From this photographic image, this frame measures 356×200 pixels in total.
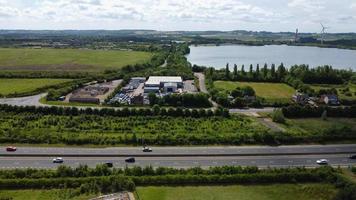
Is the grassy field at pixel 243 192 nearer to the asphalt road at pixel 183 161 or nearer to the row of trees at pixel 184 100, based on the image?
the asphalt road at pixel 183 161

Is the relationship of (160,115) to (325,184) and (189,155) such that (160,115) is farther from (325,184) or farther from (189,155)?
(325,184)

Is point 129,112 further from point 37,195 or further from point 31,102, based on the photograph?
point 37,195

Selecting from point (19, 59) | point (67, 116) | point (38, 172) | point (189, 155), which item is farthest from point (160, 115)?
point (19, 59)

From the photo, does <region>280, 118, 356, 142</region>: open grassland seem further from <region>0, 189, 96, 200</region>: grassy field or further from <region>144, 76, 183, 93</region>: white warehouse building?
<region>0, 189, 96, 200</region>: grassy field

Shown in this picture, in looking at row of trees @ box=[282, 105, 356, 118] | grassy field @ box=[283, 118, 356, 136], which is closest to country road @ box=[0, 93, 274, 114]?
row of trees @ box=[282, 105, 356, 118]

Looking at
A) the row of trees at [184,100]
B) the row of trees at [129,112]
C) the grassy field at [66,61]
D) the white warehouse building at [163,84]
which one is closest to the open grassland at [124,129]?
the row of trees at [129,112]

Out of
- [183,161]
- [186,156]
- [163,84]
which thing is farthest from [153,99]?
[183,161]
